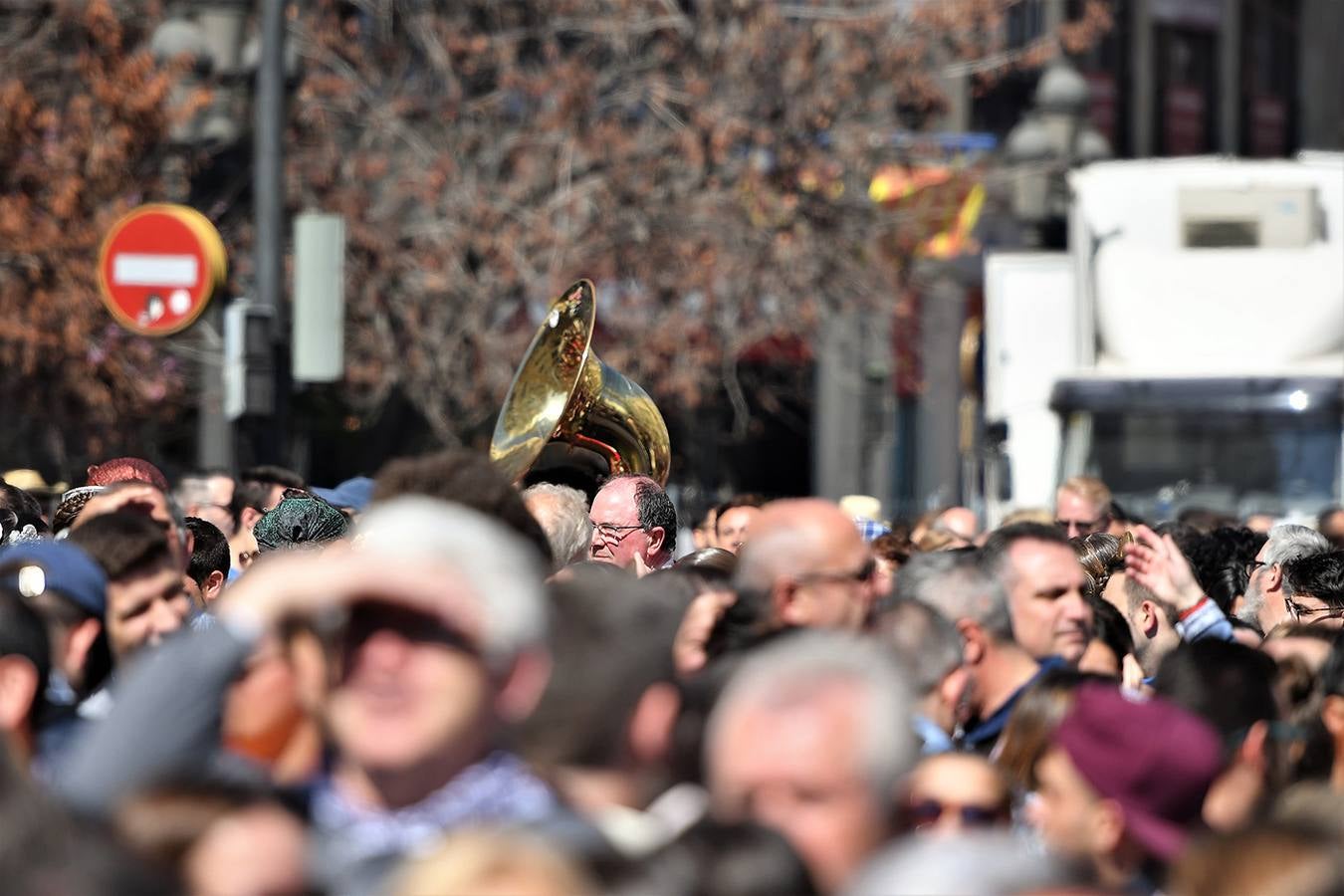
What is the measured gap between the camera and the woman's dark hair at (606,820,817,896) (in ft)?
9.82

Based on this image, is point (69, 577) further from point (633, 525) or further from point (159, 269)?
point (159, 269)

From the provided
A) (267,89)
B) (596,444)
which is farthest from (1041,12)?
(596,444)

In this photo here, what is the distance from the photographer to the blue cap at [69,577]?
446cm

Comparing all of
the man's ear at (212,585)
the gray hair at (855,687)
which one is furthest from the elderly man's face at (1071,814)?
the man's ear at (212,585)

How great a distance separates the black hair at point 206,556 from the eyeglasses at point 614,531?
3.96 ft

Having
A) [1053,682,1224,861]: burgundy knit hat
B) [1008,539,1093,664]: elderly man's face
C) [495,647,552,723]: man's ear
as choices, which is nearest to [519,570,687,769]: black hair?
[495,647,552,723]: man's ear

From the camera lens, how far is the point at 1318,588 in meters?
7.12

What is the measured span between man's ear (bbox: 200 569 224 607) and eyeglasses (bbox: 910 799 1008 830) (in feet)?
12.4

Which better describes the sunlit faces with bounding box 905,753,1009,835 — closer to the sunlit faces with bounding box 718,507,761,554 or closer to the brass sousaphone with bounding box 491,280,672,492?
the brass sousaphone with bounding box 491,280,672,492

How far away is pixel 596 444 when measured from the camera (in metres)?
8.80

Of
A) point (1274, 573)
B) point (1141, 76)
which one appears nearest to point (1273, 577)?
point (1274, 573)

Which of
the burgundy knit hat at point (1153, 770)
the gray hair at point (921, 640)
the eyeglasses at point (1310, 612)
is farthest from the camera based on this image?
the eyeglasses at point (1310, 612)

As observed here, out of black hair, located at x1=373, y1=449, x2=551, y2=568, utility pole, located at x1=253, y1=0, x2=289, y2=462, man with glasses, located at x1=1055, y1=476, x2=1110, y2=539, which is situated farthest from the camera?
utility pole, located at x1=253, y1=0, x2=289, y2=462

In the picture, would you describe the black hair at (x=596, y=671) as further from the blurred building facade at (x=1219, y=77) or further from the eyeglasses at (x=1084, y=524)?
the blurred building facade at (x=1219, y=77)
